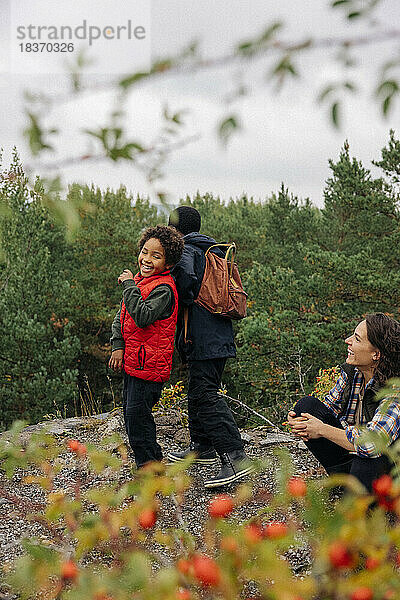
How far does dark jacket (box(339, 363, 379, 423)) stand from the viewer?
8.56 ft

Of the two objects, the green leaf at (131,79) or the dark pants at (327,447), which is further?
the dark pants at (327,447)

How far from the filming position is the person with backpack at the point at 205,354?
10.2ft

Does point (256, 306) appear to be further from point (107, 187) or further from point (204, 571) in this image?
point (204, 571)

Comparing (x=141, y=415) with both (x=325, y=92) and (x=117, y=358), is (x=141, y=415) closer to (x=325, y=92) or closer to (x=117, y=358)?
(x=117, y=358)

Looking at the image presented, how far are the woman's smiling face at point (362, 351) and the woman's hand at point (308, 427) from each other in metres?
0.30

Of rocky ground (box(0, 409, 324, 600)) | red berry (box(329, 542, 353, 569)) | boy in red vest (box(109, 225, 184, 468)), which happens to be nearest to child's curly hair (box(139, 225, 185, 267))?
boy in red vest (box(109, 225, 184, 468))

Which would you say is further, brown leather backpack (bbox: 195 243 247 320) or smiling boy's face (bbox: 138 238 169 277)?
brown leather backpack (bbox: 195 243 247 320)

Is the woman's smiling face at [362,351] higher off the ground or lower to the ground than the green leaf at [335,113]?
lower

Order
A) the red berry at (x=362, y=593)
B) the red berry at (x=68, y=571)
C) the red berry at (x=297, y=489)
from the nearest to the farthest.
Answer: the red berry at (x=362, y=593) < the red berry at (x=68, y=571) < the red berry at (x=297, y=489)

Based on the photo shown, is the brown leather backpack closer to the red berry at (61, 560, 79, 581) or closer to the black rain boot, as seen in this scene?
the black rain boot

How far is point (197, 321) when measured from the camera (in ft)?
10.3

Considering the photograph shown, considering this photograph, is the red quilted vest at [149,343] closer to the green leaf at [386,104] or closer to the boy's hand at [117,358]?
the boy's hand at [117,358]

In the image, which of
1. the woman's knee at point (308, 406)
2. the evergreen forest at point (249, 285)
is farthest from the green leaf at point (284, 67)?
the evergreen forest at point (249, 285)

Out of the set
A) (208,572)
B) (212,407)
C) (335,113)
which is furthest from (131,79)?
(212,407)
